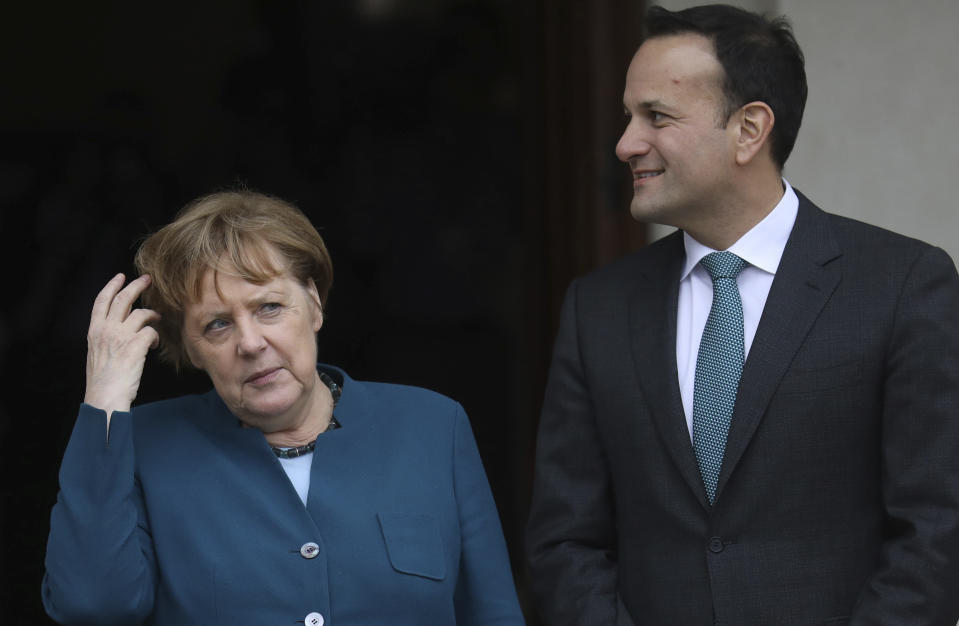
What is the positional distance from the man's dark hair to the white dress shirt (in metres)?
0.14

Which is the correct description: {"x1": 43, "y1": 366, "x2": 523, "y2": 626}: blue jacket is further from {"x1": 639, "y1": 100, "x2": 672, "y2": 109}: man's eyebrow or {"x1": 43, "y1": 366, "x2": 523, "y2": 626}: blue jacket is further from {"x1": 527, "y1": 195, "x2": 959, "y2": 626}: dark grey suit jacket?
{"x1": 639, "y1": 100, "x2": 672, "y2": 109}: man's eyebrow

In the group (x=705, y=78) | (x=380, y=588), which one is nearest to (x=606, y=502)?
(x=380, y=588)

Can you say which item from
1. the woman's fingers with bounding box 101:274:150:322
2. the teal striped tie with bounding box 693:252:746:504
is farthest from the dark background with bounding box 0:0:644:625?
the woman's fingers with bounding box 101:274:150:322

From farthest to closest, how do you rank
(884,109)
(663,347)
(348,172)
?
(348,172)
(884,109)
(663,347)

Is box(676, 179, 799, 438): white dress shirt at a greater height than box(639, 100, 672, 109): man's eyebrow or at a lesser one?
lesser

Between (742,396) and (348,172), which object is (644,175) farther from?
(348,172)

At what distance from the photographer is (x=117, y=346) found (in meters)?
2.20

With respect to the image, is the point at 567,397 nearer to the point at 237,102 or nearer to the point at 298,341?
the point at 298,341

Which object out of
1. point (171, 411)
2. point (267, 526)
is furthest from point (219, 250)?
point (267, 526)

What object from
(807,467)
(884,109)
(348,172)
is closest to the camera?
(807,467)

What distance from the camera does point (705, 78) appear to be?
229 centimetres

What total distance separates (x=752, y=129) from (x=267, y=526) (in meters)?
1.13

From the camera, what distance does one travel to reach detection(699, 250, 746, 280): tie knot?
2289 mm

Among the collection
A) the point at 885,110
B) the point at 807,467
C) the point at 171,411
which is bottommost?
the point at 807,467
